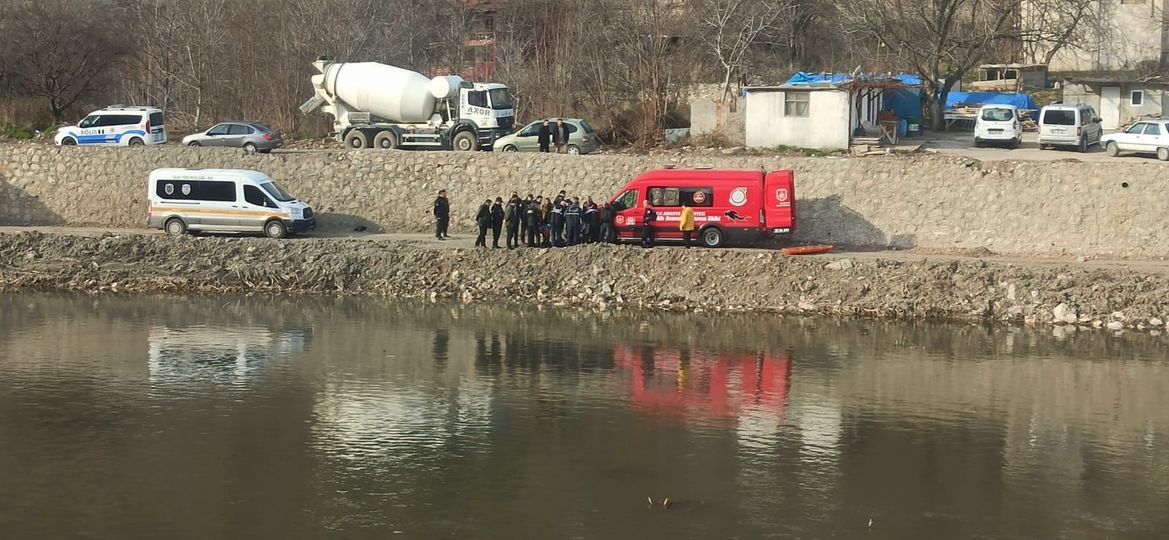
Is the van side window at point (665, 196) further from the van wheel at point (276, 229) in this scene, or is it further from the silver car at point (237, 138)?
the silver car at point (237, 138)

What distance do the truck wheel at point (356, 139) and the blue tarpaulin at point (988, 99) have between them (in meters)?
21.1

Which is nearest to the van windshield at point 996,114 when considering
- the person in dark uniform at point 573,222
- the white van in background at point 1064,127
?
the white van in background at point 1064,127

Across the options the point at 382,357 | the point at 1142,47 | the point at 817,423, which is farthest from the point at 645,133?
the point at 1142,47

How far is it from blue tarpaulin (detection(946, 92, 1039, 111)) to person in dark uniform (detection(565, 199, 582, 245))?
882 inches

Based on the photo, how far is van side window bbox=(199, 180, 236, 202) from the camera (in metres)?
30.4

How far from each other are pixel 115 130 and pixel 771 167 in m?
19.2

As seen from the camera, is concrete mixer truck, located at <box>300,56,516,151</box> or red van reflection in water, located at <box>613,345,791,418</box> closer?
red van reflection in water, located at <box>613,345,791,418</box>

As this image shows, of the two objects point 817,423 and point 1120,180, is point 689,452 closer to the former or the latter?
point 817,423

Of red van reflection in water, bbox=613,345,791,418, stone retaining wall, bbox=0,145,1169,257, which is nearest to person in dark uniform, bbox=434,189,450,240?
stone retaining wall, bbox=0,145,1169,257

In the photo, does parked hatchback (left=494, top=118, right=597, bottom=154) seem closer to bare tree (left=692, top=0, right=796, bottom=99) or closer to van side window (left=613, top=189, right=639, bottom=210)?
van side window (left=613, top=189, right=639, bottom=210)

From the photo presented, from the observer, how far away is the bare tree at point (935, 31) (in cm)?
4431

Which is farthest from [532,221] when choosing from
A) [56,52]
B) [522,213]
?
[56,52]

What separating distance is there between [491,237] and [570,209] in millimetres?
2636

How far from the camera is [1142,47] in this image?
5503 centimetres
